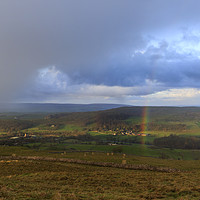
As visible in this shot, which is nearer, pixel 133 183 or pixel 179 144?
pixel 133 183

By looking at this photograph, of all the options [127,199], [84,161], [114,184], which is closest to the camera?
[127,199]

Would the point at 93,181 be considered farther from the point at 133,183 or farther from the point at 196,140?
the point at 196,140

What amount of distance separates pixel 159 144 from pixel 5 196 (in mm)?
167561

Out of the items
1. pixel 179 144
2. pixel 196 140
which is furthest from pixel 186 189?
pixel 196 140

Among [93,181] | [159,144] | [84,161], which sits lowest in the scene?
[159,144]

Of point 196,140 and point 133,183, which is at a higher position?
point 133,183

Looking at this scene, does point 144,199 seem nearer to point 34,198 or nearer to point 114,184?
point 114,184

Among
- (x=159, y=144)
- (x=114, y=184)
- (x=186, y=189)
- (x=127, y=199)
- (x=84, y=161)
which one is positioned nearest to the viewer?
(x=127, y=199)

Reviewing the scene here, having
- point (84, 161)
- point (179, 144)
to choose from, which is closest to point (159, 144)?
point (179, 144)

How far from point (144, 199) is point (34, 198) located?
12.1 metres

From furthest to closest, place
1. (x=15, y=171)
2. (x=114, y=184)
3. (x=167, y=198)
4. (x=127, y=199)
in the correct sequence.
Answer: (x=15, y=171) → (x=114, y=184) → (x=167, y=198) → (x=127, y=199)

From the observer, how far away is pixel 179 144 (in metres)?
159

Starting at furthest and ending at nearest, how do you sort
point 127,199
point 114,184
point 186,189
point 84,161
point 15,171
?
point 84,161 → point 15,171 → point 114,184 → point 186,189 → point 127,199

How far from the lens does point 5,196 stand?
15.4 meters
